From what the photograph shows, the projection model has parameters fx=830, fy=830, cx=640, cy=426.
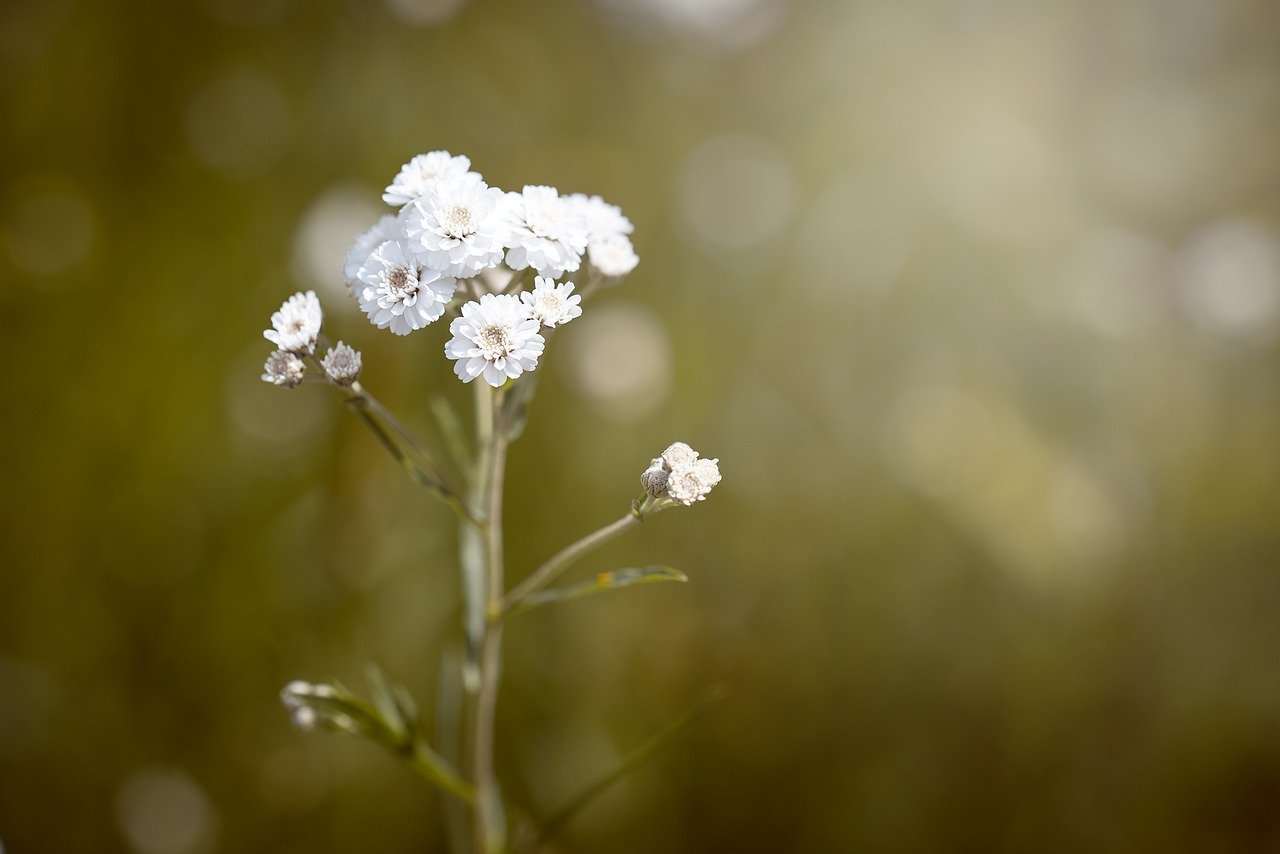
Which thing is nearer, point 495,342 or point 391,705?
point 495,342

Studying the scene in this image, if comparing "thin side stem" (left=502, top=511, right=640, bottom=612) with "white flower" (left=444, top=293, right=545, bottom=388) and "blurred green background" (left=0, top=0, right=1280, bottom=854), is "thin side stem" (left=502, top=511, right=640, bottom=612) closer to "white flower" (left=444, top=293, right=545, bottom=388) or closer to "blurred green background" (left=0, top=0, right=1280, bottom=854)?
"white flower" (left=444, top=293, right=545, bottom=388)

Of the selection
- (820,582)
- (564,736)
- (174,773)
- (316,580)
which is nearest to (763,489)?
(820,582)

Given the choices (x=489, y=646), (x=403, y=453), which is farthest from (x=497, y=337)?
(x=489, y=646)

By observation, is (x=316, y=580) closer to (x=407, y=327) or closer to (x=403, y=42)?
(x=407, y=327)

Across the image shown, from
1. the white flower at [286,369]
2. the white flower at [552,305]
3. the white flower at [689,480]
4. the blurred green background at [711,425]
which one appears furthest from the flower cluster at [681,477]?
the blurred green background at [711,425]

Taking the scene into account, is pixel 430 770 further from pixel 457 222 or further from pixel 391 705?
pixel 457 222

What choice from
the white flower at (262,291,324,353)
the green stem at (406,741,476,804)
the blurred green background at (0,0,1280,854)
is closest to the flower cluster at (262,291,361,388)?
the white flower at (262,291,324,353)

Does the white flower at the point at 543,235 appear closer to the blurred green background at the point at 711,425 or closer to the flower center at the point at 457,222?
the flower center at the point at 457,222
